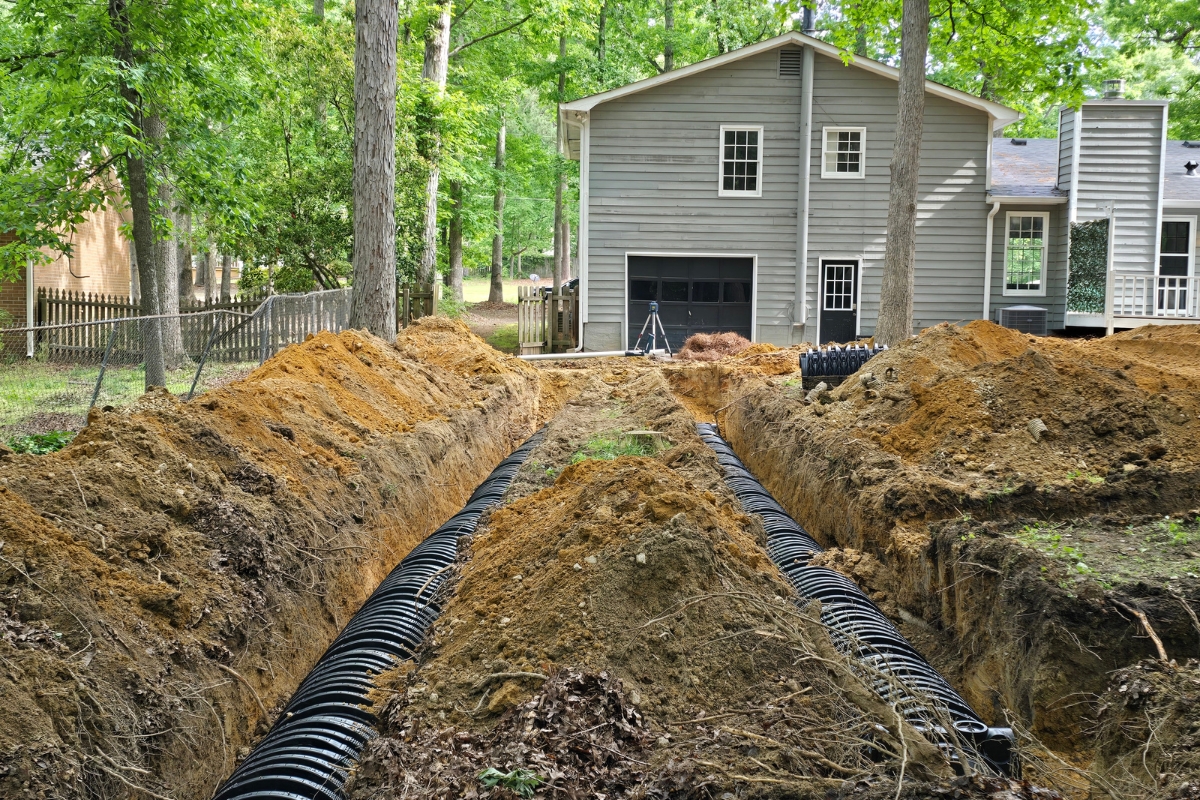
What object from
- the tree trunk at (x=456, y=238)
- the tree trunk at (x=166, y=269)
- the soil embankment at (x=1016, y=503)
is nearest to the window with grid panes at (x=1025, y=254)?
the soil embankment at (x=1016, y=503)

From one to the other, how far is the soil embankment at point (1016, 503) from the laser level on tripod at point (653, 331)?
9.17 m

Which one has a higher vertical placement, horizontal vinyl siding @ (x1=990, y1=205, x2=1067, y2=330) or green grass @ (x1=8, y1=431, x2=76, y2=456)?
horizontal vinyl siding @ (x1=990, y1=205, x2=1067, y2=330)

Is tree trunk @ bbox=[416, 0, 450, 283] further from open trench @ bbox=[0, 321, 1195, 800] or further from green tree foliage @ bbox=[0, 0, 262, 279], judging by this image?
open trench @ bbox=[0, 321, 1195, 800]

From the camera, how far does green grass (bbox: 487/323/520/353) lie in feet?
77.3

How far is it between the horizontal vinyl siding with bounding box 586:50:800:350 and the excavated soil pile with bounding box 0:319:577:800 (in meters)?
12.2

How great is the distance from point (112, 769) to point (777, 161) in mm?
19431

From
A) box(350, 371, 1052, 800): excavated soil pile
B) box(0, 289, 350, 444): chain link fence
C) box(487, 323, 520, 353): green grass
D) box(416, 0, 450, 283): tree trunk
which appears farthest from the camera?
box(487, 323, 520, 353): green grass

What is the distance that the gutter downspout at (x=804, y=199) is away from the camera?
2050 centimetres

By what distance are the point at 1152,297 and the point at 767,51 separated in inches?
384

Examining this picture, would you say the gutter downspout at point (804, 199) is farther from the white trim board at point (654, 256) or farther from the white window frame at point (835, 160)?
the white trim board at point (654, 256)

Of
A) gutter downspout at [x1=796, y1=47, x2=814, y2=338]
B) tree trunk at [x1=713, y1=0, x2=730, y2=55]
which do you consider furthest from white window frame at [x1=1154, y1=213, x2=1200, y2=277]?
tree trunk at [x1=713, y1=0, x2=730, y2=55]

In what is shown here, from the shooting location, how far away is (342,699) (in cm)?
438

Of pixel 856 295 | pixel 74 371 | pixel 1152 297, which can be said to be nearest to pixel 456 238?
pixel 856 295

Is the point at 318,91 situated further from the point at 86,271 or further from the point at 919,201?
the point at 919,201
